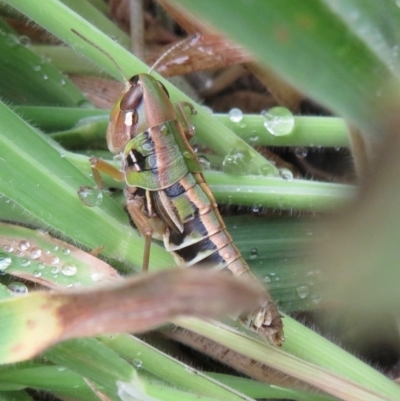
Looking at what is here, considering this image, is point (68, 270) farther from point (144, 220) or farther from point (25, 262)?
point (144, 220)

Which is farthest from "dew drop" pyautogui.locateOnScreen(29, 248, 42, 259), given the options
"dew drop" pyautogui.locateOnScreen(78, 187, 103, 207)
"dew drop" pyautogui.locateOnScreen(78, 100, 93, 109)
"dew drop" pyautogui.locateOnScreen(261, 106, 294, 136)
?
"dew drop" pyautogui.locateOnScreen(261, 106, 294, 136)

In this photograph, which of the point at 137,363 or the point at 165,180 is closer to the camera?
the point at 137,363

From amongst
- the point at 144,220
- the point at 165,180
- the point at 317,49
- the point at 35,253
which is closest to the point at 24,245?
the point at 35,253

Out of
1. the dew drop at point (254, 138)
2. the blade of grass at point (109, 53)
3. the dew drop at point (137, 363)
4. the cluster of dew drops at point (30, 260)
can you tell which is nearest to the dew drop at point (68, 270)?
the cluster of dew drops at point (30, 260)

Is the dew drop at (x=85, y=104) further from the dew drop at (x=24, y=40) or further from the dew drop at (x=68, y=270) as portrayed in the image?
the dew drop at (x=68, y=270)

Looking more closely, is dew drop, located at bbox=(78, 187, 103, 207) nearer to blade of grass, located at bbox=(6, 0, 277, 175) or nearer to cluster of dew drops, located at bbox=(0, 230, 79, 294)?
cluster of dew drops, located at bbox=(0, 230, 79, 294)

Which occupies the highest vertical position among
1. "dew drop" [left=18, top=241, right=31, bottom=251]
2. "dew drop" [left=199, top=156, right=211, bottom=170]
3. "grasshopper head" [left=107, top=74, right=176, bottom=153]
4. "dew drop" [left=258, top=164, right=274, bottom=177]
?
"grasshopper head" [left=107, top=74, right=176, bottom=153]
